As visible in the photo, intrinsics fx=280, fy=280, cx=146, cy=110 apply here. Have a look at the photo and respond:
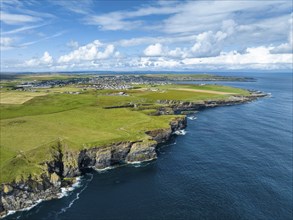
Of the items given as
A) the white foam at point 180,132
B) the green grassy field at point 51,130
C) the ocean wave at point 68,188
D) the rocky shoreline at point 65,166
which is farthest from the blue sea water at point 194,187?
the white foam at point 180,132

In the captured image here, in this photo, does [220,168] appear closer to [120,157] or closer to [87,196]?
[120,157]

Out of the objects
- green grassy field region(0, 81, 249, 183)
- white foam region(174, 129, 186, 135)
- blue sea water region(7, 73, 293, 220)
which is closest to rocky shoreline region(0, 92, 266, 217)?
green grassy field region(0, 81, 249, 183)

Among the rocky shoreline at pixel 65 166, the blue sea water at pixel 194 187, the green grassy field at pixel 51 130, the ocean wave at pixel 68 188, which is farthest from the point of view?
the green grassy field at pixel 51 130

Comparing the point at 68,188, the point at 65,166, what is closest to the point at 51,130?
the point at 65,166

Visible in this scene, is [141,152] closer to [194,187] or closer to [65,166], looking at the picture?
[194,187]

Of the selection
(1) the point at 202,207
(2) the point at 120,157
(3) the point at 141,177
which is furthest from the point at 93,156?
(1) the point at 202,207

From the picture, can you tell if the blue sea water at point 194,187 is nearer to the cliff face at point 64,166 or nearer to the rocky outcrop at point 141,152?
the cliff face at point 64,166
